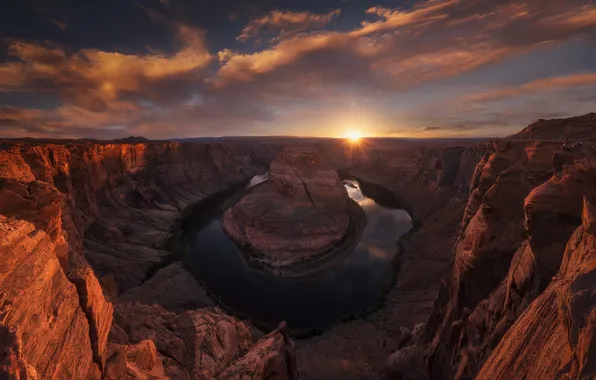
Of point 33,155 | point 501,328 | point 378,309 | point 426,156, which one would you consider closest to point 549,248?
point 501,328

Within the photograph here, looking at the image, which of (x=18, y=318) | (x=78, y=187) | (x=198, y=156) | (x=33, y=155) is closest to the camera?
(x=18, y=318)

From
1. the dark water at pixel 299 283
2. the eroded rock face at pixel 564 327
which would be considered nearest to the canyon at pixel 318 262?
the eroded rock face at pixel 564 327

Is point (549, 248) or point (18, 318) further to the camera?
point (549, 248)

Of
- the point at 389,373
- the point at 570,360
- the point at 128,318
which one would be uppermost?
the point at 570,360

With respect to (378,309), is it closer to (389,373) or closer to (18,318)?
(389,373)

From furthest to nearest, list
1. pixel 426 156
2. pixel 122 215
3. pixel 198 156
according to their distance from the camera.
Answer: pixel 198 156
pixel 426 156
pixel 122 215

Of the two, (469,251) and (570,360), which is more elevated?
(570,360)

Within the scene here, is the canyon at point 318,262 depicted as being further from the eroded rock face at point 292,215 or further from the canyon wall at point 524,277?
the eroded rock face at point 292,215

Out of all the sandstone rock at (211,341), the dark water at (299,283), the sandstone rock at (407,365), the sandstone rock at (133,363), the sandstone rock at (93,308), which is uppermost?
the sandstone rock at (93,308)
